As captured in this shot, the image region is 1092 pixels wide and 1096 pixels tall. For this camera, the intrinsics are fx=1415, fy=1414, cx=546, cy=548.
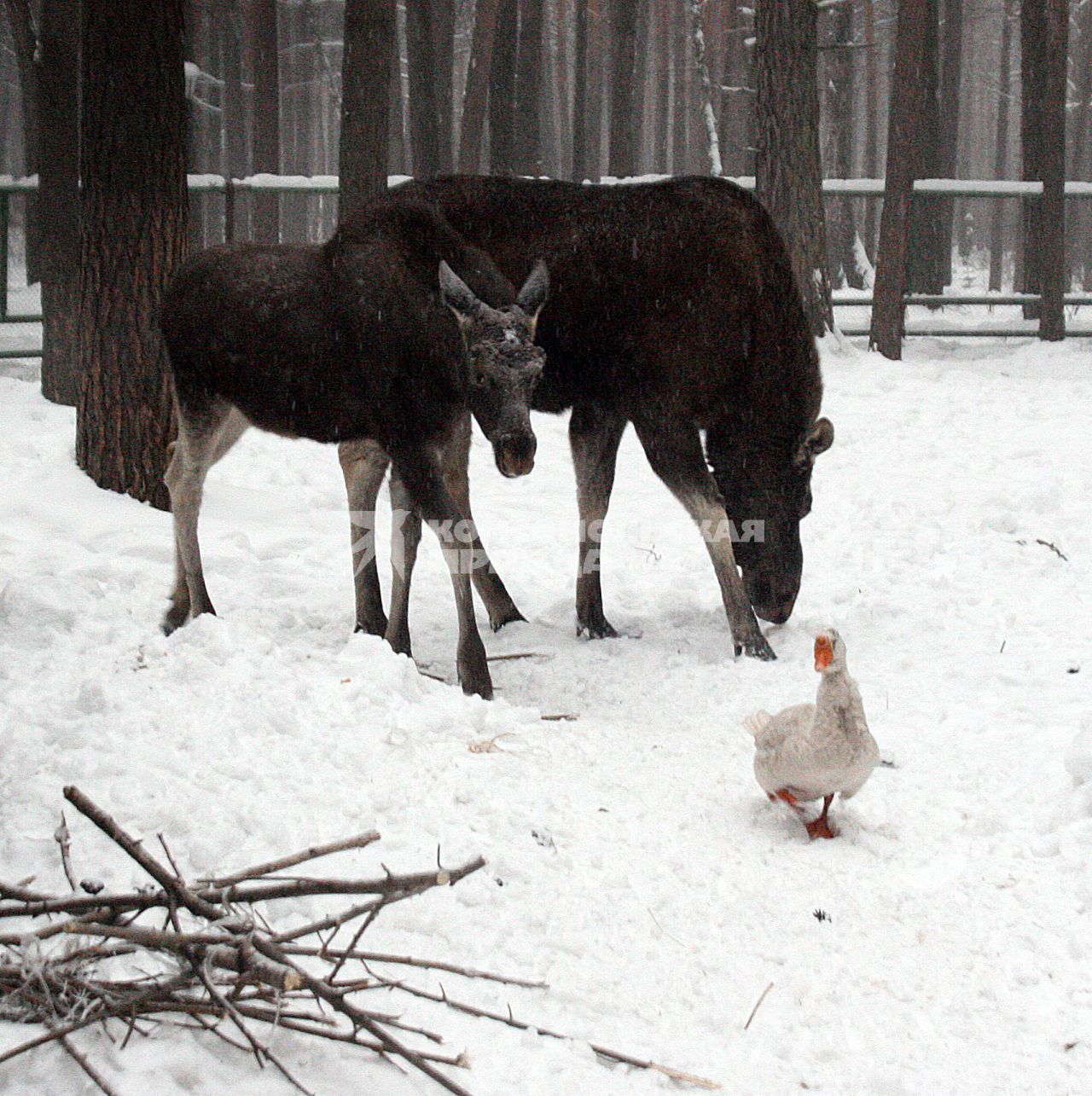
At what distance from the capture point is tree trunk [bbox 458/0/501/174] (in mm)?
20797

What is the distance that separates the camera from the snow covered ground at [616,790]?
3088 mm

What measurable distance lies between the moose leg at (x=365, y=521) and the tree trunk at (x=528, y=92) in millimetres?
15064

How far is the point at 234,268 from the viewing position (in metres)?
6.00

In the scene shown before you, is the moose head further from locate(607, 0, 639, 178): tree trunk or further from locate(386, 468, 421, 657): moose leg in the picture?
locate(607, 0, 639, 178): tree trunk

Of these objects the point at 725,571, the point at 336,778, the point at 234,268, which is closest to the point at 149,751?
the point at 336,778

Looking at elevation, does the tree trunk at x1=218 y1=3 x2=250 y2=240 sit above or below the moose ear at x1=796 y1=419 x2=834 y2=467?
above

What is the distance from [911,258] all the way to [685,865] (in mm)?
14224

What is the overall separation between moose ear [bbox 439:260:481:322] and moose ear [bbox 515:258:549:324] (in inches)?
7.5

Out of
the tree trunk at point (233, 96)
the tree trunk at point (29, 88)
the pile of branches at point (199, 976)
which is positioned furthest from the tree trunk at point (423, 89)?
the pile of branches at point (199, 976)

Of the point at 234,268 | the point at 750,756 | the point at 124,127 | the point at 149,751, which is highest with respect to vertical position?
the point at 124,127

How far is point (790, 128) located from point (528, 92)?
10.4 m

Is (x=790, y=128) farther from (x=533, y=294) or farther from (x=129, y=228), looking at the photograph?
(x=533, y=294)

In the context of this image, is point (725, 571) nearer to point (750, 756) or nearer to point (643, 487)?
point (750, 756)

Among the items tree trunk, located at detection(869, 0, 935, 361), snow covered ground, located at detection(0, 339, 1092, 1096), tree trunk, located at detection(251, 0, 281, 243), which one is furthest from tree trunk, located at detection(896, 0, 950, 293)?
snow covered ground, located at detection(0, 339, 1092, 1096)
